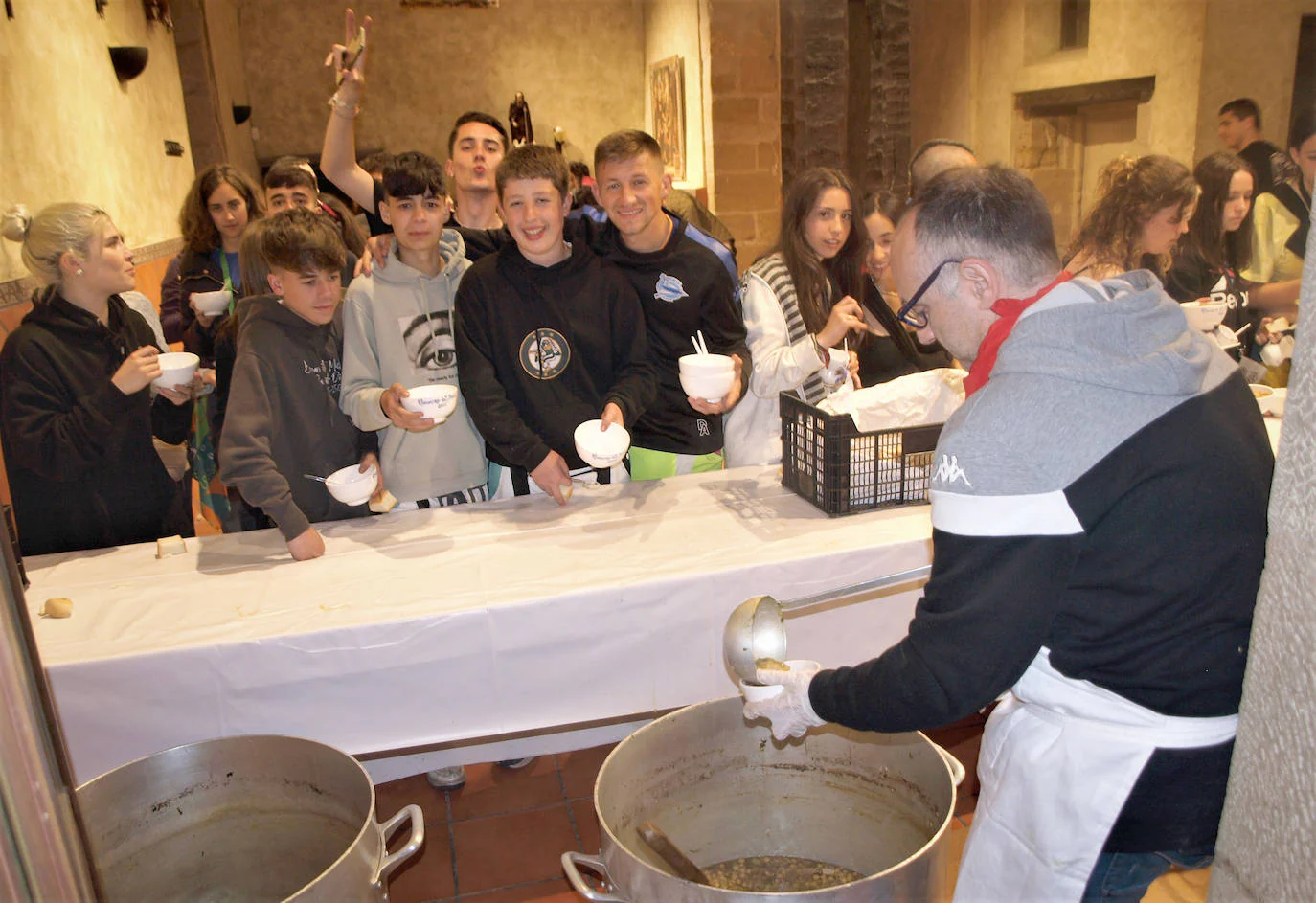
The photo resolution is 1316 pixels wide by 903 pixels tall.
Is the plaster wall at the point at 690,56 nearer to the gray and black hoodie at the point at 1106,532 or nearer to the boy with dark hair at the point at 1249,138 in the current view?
the boy with dark hair at the point at 1249,138

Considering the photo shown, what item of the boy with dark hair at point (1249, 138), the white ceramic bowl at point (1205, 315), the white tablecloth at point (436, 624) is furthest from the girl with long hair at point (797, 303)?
the boy with dark hair at point (1249, 138)

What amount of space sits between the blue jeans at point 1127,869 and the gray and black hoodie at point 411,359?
2019 millimetres

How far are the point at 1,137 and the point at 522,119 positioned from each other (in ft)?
24.8

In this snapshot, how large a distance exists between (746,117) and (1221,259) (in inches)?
171

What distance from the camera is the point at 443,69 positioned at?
1123 cm

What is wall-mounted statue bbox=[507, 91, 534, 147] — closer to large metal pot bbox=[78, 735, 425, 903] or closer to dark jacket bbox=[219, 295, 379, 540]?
dark jacket bbox=[219, 295, 379, 540]

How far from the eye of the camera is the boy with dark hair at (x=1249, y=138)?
528cm

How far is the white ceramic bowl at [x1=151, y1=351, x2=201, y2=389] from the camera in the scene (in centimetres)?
260

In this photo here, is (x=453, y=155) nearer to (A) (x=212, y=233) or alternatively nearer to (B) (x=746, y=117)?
(A) (x=212, y=233)

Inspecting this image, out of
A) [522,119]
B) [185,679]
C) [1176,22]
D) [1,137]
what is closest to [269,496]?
[185,679]

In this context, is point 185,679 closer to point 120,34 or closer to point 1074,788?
point 1074,788

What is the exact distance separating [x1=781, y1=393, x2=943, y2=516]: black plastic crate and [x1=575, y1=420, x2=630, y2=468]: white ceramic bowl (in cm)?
49

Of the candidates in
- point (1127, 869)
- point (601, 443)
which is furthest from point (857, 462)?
point (1127, 869)

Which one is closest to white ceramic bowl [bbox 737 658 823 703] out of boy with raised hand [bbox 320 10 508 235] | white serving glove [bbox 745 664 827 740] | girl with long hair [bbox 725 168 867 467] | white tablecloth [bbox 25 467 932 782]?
white serving glove [bbox 745 664 827 740]
